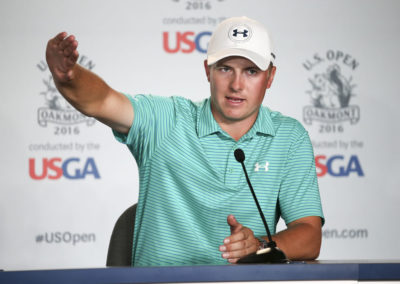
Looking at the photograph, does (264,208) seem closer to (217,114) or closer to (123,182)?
(217,114)

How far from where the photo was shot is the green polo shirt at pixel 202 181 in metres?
2.06

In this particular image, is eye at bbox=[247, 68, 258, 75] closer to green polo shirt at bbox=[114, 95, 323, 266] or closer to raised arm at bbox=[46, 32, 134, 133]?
green polo shirt at bbox=[114, 95, 323, 266]

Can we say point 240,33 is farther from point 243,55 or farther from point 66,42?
point 66,42

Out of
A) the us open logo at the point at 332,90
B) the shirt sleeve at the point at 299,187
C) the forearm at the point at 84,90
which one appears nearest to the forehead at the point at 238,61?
the shirt sleeve at the point at 299,187

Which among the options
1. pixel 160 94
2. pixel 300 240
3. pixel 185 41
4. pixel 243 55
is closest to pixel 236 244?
pixel 300 240

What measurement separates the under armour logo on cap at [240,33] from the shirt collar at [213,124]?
0.94 ft

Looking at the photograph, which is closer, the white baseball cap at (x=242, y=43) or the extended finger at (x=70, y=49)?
the extended finger at (x=70, y=49)

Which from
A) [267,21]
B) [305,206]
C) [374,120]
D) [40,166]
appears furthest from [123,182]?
[305,206]

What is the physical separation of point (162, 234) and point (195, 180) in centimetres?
22

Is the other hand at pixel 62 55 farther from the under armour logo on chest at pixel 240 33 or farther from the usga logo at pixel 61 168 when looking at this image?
the usga logo at pixel 61 168

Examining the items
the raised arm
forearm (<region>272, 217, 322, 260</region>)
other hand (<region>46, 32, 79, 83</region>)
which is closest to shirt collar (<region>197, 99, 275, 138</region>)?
the raised arm

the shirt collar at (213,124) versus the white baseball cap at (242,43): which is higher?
the white baseball cap at (242,43)

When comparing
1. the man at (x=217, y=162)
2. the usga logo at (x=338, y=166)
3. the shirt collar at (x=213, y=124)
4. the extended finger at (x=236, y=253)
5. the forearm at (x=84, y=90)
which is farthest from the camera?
the usga logo at (x=338, y=166)

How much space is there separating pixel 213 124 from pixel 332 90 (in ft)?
7.10
